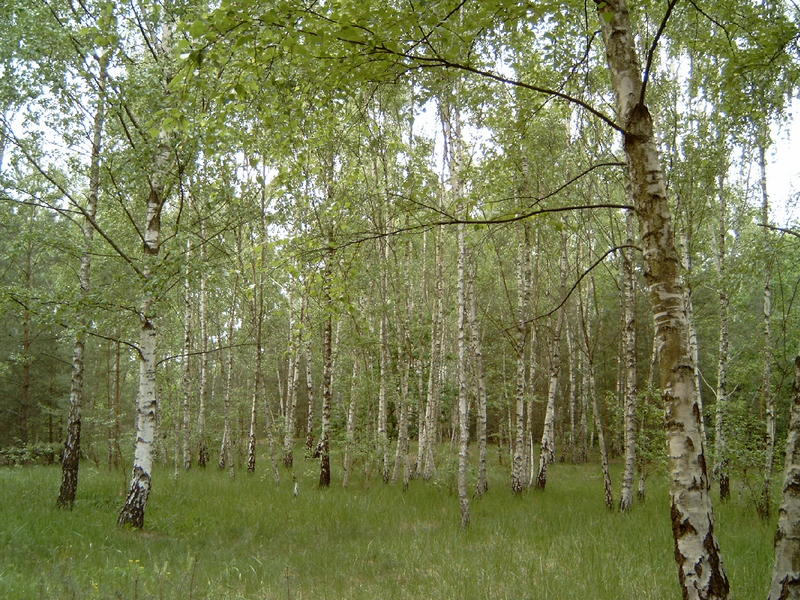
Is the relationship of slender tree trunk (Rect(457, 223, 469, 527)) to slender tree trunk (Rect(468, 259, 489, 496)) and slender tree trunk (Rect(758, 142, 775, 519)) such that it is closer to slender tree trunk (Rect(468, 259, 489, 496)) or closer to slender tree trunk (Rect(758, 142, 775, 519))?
slender tree trunk (Rect(468, 259, 489, 496))

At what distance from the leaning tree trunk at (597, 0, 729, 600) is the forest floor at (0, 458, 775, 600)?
325 centimetres

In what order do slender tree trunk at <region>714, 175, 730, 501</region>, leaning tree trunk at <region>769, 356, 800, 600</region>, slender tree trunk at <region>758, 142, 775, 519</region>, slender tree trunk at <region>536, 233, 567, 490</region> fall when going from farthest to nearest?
slender tree trunk at <region>536, 233, 567, 490</region>
slender tree trunk at <region>714, 175, 730, 501</region>
slender tree trunk at <region>758, 142, 775, 519</region>
leaning tree trunk at <region>769, 356, 800, 600</region>

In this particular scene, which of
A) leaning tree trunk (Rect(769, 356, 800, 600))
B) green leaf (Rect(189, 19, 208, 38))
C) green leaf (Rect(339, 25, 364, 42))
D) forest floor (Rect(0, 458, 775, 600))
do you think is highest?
green leaf (Rect(339, 25, 364, 42))

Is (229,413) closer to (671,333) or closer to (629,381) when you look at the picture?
(629,381)

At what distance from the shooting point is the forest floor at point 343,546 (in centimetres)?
571

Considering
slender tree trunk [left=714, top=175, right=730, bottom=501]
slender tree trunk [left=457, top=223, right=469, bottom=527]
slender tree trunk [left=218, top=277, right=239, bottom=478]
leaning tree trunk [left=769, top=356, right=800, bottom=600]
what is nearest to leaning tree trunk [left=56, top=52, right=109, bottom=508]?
slender tree trunk [left=218, top=277, right=239, bottom=478]

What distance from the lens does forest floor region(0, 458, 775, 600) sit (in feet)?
18.7

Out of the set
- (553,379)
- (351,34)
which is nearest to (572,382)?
(553,379)

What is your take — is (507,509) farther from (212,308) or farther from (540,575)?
(212,308)

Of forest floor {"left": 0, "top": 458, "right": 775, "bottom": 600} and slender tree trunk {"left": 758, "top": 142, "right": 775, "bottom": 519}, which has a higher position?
slender tree trunk {"left": 758, "top": 142, "right": 775, "bottom": 519}

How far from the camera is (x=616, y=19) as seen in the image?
342 centimetres

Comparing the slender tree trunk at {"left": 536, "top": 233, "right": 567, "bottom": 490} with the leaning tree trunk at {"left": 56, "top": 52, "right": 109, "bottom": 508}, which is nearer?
the leaning tree trunk at {"left": 56, "top": 52, "right": 109, "bottom": 508}

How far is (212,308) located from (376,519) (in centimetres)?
1668

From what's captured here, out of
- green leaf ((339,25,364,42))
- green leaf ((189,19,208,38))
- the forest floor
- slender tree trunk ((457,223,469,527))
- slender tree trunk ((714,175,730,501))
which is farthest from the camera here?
slender tree trunk ((714,175,730,501))
